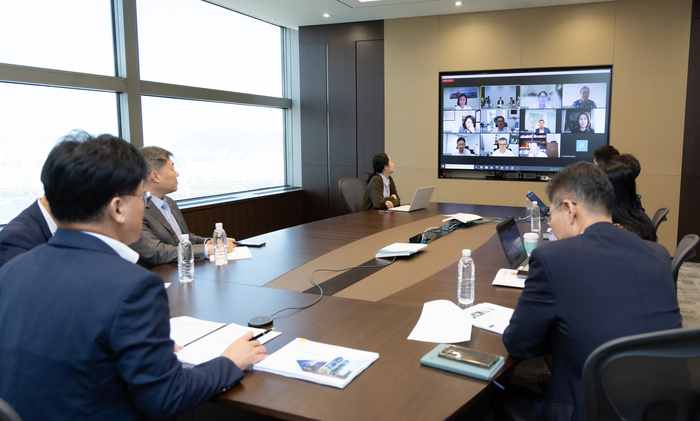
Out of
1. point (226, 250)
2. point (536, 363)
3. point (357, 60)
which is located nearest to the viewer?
point (226, 250)

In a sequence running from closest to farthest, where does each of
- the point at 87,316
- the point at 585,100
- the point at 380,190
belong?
the point at 87,316 < the point at 380,190 < the point at 585,100

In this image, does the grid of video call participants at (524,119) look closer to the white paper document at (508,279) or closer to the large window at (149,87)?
the large window at (149,87)

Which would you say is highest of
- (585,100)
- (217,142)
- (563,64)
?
(563,64)

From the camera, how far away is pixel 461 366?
146 cm

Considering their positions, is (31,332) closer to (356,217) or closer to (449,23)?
(356,217)

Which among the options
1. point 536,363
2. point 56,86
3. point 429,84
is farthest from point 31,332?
point 429,84

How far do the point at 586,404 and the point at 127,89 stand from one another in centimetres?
476

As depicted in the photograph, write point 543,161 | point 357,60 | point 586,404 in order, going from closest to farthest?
1. point 586,404
2. point 543,161
3. point 357,60

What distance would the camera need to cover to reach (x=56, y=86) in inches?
166

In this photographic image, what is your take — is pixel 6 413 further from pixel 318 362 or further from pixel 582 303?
pixel 582 303

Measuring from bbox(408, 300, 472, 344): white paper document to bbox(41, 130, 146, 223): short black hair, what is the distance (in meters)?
1.05

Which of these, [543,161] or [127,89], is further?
[543,161]

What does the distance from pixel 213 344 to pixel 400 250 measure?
1504mm

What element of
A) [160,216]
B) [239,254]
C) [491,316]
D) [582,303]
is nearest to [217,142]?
[160,216]
